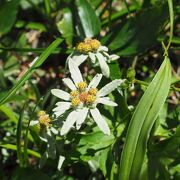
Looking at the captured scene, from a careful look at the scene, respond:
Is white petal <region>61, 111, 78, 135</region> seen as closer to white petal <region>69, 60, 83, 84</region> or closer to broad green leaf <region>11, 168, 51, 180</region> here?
white petal <region>69, 60, 83, 84</region>

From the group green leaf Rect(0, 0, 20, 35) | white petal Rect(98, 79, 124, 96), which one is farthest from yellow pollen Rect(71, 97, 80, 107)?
green leaf Rect(0, 0, 20, 35)

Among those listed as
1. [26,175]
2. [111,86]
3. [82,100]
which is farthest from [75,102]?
[26,175]

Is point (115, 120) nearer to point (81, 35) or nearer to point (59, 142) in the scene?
point (59, 142)

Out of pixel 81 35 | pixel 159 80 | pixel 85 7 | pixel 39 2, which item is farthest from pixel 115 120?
pixel 39 2

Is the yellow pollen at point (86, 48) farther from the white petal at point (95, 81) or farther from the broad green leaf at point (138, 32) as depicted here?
the broad green leaf at point (138, 32)

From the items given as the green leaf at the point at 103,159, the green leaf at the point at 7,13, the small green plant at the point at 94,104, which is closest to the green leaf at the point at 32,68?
the small green plant at the point at 94,104

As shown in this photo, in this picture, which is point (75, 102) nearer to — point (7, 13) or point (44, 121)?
point (44, 121)
